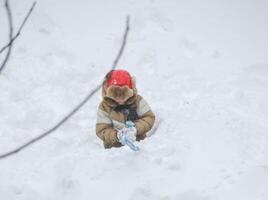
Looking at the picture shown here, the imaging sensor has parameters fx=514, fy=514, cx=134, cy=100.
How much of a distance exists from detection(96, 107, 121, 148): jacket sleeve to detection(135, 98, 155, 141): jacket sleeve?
22cm

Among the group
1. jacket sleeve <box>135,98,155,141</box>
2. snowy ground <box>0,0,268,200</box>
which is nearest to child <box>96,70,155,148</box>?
jacket sleeve <box>135,98,155,141</box>

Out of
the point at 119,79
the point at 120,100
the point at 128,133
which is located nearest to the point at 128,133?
the point at 128,133

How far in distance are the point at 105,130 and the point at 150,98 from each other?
1.29 m

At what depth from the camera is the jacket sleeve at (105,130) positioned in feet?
15.2

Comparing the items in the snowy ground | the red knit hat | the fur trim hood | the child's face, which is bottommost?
the snowy ground

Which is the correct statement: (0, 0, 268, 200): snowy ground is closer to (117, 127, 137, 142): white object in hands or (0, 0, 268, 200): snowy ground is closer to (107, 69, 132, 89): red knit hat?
(117, 127, 137, 142): white object in hands

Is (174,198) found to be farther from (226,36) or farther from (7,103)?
(226,36)

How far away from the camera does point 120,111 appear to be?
185 inches

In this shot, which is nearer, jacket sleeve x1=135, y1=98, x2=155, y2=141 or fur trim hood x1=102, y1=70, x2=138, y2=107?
fur trim hood x1=102, y1=70, x2=138, y2=107

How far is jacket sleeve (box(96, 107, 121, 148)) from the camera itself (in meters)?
4.64

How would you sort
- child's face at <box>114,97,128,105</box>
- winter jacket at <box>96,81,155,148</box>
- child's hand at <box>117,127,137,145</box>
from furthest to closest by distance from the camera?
winter jacket at <box>96,81,155,148</box> → child's face at <box>114,97,128,105</box> → child's hand at <box>117,127,137,145</box>

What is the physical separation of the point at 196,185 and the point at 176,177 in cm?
20

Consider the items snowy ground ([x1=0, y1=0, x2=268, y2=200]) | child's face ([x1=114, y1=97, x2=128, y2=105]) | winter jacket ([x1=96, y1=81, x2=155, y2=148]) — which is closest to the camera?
snowy ground ([x1=0, y1=0, x2=268, y2=200])

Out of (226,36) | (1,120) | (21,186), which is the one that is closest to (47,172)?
(21,186)
